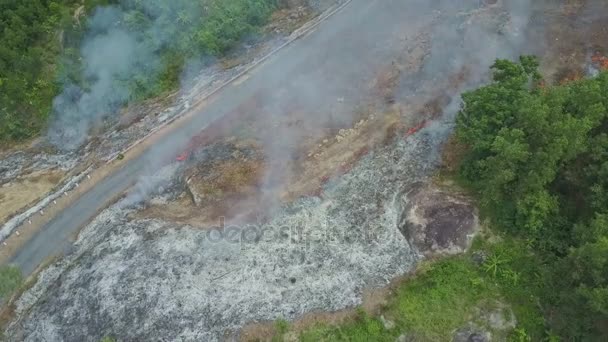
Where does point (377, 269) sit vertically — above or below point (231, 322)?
below

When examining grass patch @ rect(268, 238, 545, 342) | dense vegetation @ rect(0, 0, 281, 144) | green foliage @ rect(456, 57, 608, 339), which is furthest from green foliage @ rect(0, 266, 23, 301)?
green foliage @ rect(456, 57, 608, 339)

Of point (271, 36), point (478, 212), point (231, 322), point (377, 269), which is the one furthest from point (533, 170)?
point (271, 36)

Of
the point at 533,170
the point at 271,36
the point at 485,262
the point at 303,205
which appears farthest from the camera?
the point at 271,36

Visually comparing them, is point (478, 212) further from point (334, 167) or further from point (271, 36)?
point (271, 36)

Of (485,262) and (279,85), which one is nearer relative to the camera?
(485,262)

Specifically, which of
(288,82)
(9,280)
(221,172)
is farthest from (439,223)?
(9,280)

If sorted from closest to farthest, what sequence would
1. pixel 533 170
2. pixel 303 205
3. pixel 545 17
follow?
pixel 533 170 → pixel 303 205 → pixel 545 17

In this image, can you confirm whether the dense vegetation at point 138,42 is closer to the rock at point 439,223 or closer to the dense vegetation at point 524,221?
the rock at point 439,223

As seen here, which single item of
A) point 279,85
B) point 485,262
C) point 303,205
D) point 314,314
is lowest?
point 485,262
